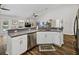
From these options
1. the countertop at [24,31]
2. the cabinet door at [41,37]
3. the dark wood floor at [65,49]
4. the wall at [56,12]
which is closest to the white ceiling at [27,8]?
the wall at [56,12]

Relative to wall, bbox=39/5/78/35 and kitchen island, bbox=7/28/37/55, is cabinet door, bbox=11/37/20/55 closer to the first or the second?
kitchen island, bbox=7/28/37/55

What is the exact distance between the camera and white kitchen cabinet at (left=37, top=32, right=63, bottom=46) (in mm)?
1989

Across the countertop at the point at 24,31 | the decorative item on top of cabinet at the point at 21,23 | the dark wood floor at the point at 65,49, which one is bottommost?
the dark wood floor at the point at 65,49

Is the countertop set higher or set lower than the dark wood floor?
higher

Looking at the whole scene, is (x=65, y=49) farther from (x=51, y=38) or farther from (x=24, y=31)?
(x=24, y=31)

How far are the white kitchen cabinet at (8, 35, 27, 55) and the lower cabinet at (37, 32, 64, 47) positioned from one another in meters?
0.19

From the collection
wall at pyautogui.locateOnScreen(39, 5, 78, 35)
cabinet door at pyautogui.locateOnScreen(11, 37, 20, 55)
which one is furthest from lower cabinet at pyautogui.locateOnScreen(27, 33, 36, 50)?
wall at pyautogui.locateOnScreen(39, 5, 78, 35)

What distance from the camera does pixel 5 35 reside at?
1.95 metres

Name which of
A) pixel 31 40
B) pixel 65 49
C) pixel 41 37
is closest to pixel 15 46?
pixel 31 40

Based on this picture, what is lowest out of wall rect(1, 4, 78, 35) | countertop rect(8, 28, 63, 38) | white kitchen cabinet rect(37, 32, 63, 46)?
white kitchen cabinet rect(37, 32, 63, 46)

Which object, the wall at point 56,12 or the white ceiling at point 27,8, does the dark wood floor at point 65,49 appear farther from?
the white ceiling at point 27,8

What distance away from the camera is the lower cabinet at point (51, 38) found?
1.99 m

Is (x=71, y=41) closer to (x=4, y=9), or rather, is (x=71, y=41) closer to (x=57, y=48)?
(x=57, y=48)

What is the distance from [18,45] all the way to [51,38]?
17.1 inches
